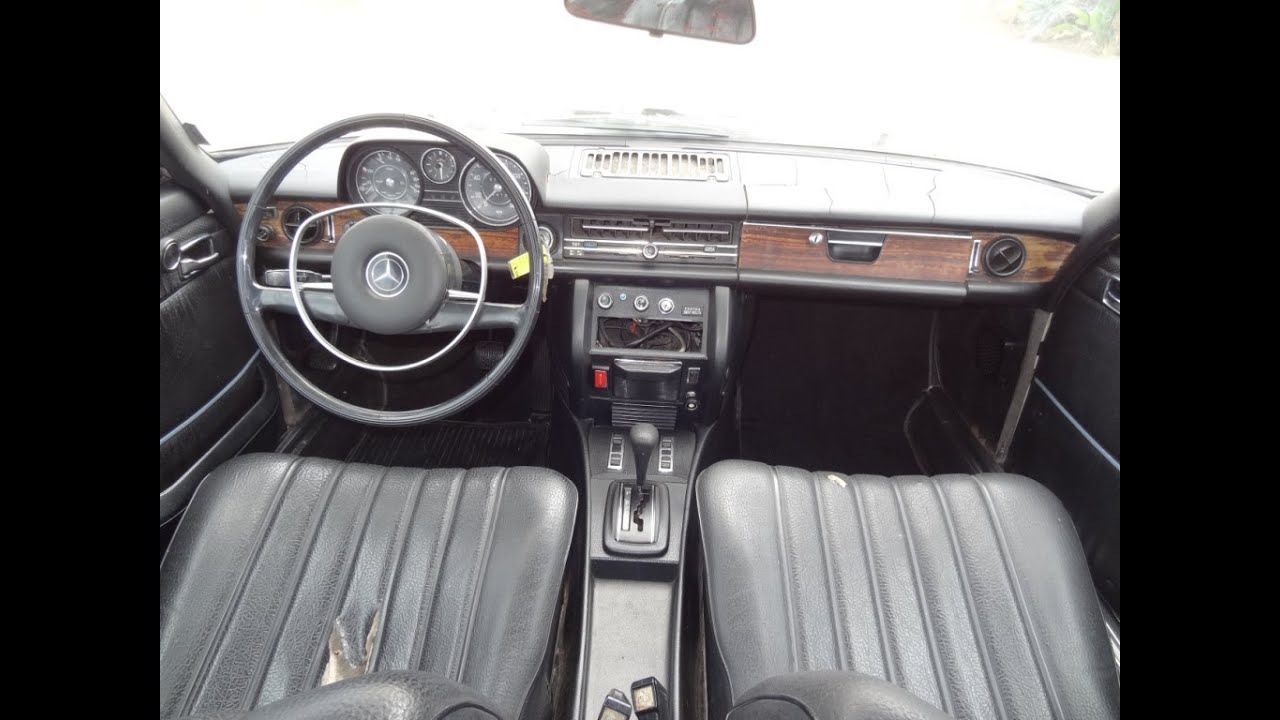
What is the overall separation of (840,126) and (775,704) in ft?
6.99

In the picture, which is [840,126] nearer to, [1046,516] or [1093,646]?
[1046,516]

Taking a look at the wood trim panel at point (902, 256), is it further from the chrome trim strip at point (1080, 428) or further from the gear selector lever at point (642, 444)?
the gear selector lever at point (642, 444)

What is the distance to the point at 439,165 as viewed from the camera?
1908 mm

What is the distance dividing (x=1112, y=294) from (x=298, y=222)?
89.9 inches

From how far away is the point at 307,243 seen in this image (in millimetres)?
2105

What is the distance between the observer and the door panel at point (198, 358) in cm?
177

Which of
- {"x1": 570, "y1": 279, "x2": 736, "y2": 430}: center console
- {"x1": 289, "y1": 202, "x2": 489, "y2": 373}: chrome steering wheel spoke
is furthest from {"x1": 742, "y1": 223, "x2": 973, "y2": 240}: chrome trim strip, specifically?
{"x1": 289, "y1": 202, "x2": 489, "y2": 373}: chrome steering wheel spoke

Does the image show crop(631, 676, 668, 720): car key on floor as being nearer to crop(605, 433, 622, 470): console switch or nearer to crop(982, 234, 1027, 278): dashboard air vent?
crop(605, 433, 622, 470): console switch

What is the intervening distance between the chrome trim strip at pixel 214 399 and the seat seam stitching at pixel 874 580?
1720mm

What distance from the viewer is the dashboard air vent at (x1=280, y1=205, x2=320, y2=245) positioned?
6.64 feet

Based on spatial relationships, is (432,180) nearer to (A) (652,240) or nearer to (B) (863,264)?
(A) (652,240)

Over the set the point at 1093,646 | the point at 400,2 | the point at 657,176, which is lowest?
the point at 1093,646

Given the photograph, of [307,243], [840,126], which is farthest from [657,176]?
[307,243]

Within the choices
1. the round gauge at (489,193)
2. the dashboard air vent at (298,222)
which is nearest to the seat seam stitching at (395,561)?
the round gauge at (489,193)
